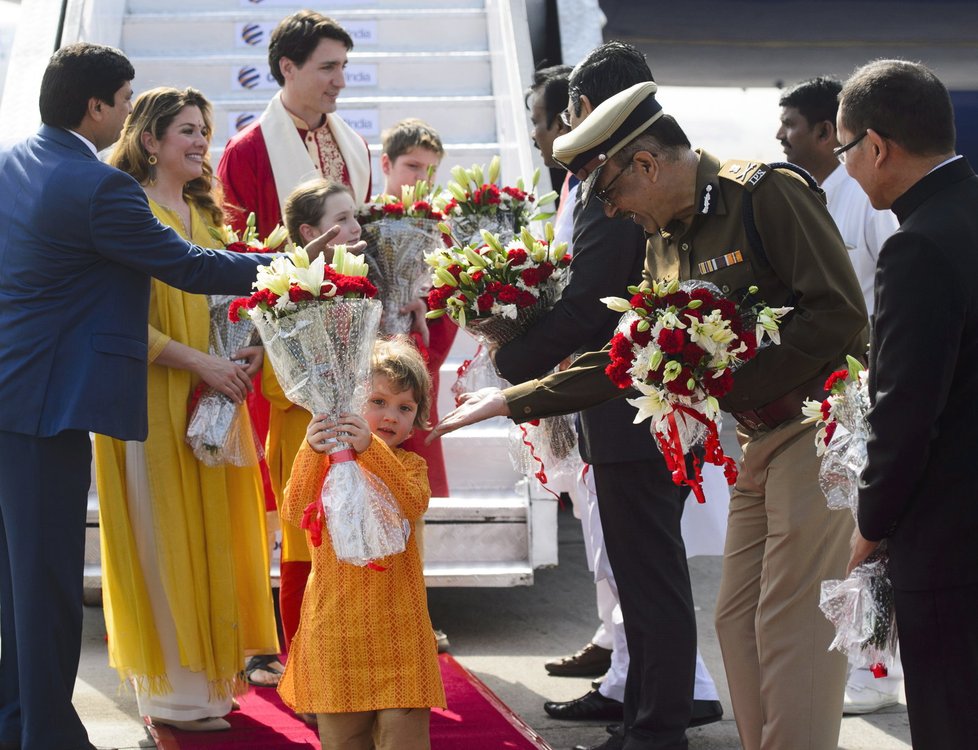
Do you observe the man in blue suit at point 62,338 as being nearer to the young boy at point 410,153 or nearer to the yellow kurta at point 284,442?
the yellow kurta at point 284,442

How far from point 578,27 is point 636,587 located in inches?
250

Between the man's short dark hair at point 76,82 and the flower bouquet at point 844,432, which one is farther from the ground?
the man's short dark hair at point 76,82

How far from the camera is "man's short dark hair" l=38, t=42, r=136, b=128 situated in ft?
13.6

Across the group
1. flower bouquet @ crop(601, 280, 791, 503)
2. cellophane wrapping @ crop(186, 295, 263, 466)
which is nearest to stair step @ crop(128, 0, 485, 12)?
cellophane wrapping @ crop(186, 295, 263, 466)

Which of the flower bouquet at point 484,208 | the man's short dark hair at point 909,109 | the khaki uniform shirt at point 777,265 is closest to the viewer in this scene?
the man's short dark hair at point 909,109

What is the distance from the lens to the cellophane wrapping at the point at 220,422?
14.7 ft

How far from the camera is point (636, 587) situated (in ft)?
13.9

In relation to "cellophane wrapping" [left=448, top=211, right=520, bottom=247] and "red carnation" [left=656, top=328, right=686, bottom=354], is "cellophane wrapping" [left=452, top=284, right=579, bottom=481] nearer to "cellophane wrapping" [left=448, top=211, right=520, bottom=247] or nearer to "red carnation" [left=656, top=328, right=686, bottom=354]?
"cellophane wrapping" [left=448, top=211, right=520, bottom=247]

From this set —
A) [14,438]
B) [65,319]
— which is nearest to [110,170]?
[65,319]

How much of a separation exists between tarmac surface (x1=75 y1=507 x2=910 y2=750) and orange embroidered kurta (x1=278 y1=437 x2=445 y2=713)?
754 mm

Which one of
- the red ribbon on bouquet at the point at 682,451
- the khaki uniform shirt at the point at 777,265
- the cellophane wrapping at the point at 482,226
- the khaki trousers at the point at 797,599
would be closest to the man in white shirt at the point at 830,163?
the cellophane wrapping at the point at 482,226

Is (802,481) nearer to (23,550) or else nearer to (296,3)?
(23,550)

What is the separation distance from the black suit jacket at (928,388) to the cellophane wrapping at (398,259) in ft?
8.41

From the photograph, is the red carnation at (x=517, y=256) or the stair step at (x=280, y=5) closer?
the red carnation at (x=517, y=256)
